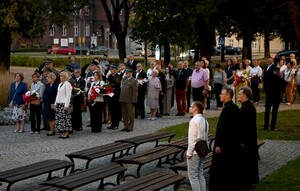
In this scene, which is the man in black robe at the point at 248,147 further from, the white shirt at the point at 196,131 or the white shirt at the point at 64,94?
the white shirt at the point at 64,94

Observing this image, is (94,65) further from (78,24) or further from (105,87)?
(78,24)

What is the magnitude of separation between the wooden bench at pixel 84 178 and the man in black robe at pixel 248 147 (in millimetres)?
2291

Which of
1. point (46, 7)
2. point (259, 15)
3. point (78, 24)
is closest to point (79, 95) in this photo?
point (46, 7)

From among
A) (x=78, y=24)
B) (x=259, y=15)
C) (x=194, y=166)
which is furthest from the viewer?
(x=78, y=24)

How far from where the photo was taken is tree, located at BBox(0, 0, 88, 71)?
126 ft

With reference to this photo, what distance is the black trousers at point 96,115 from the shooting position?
19719 millimetres

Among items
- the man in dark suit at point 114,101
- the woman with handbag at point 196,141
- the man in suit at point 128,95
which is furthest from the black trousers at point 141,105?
the woman with handbag at point 196,141

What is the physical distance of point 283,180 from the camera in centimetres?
1235

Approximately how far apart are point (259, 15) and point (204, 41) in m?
5.17

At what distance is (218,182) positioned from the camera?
1092cm

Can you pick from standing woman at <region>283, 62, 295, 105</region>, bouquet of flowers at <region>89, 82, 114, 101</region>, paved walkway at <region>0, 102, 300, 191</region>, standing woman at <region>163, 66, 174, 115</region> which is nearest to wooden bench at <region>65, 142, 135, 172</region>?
paved walkway at <region>0, 102, 300, 191</region>

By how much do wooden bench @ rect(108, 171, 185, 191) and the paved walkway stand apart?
1.77 metres

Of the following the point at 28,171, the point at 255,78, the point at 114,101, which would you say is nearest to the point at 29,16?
the point at 255,78

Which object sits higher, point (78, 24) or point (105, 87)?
point (78, 24)
